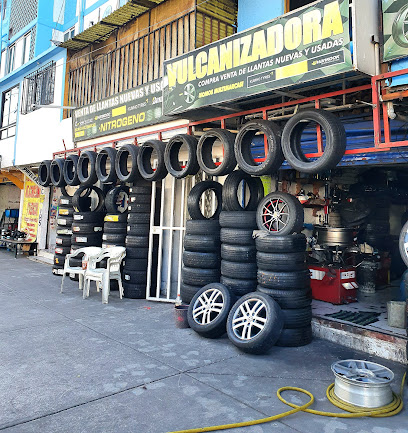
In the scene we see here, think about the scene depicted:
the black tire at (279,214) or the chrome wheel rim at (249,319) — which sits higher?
the black tire at (279,214)

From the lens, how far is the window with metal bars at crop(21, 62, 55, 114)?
432 inches

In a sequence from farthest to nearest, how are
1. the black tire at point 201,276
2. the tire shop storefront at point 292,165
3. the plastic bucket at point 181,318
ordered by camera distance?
the black tire at point 201,276 → the plastic bucket at point 181,318 → the tire shop storefront at point 292,165

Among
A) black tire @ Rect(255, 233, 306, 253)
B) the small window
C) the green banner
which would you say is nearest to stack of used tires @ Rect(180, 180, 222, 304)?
black tire @ Rect(255, 233, 306, 253)

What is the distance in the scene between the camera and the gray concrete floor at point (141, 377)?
2.69 metres

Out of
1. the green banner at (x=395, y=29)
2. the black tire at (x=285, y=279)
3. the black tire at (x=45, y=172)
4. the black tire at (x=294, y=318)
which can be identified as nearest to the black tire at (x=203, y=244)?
the black tire at (x=285, y=279)

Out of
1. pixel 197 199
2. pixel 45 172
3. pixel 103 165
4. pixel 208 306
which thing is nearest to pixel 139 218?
pixel 103 165

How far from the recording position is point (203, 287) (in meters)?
4.93

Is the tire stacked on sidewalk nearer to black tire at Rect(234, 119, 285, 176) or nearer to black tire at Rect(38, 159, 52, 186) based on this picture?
black tire at Rect(38, 159, 52, 186)

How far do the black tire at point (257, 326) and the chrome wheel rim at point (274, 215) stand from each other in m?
0.99

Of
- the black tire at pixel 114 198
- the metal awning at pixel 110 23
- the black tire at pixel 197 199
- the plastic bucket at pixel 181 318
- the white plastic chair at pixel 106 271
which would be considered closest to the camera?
the plastic bucket at pixel 181 318

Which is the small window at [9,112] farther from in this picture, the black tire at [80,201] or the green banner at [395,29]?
the green banner at [395,29]

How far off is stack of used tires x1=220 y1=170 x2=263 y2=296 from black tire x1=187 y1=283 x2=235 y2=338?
255mm

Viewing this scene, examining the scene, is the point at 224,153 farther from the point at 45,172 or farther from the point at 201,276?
the point at 45,172

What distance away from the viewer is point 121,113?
7891 mm
